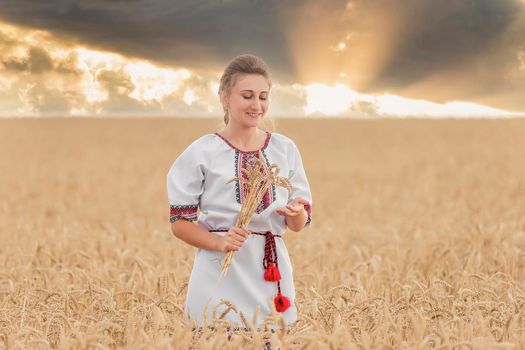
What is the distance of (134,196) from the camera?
40.6 feet

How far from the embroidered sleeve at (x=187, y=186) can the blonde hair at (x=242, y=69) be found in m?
0.33

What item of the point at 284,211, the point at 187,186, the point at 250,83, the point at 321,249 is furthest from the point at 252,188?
the point at 321,249

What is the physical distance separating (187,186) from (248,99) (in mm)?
464

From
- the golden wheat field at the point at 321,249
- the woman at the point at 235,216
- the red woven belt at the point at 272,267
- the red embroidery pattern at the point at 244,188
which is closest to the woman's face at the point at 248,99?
the woman at the point at 235,216

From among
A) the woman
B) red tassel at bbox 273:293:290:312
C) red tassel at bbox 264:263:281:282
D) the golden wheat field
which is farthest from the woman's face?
the golden wheat field

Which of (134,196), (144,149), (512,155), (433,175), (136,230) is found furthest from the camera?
(144,149)

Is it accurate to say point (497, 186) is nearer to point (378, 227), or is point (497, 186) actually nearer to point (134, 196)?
point (378, 227)

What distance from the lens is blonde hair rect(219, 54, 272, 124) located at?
10.9 ft

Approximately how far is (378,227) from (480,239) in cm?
269

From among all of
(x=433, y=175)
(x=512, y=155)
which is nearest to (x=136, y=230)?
(x=433, y=175)

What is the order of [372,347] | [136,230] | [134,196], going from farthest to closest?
1. [134,196]
2. [136,230]
3. [372,347]

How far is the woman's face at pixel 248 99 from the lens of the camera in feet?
10.8

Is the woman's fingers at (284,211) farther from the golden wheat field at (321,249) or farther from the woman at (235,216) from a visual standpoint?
the golden wheat field at (321,249)

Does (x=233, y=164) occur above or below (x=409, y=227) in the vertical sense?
above
